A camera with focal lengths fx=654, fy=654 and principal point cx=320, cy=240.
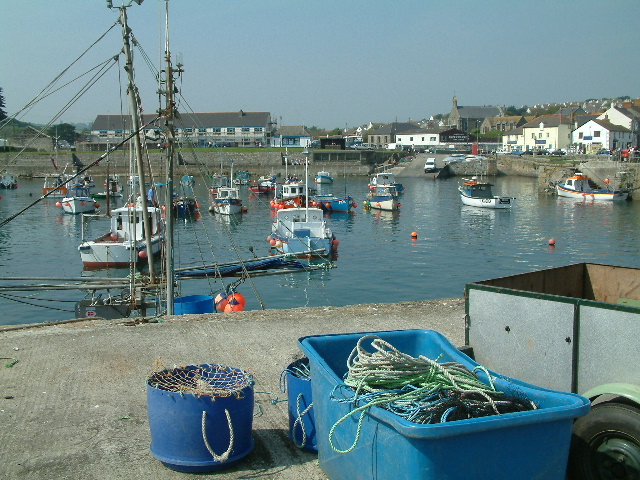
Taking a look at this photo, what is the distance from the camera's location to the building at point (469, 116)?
553ft

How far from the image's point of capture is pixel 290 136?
132 meters

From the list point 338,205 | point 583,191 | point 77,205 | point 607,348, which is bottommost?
point 77,205

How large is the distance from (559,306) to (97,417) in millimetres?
4190

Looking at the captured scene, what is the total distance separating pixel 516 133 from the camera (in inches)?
5012

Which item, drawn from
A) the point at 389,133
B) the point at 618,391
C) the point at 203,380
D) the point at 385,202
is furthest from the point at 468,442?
the point at 389,133

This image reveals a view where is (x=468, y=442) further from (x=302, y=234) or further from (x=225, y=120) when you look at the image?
(x=225, y=120)

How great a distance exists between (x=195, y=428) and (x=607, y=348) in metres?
3.05

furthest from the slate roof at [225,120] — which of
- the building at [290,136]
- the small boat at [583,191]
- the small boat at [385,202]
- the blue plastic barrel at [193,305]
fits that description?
the blue plastic barrel at [193,305]

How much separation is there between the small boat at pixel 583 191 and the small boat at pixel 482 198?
9873 millimetres

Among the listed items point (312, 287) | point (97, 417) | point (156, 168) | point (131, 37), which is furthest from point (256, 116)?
point (97, 417)

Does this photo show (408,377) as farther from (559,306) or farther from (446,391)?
(559,306)

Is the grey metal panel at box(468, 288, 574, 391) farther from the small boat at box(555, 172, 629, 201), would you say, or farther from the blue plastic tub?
the small boat at box(555, 172, 629, 201)

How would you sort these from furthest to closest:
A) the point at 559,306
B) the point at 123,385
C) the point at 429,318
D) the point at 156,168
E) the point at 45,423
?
the point at 156,168 < the point at 429,318 < the point at 123,385 < the point at 45,423 < the point at 559,306

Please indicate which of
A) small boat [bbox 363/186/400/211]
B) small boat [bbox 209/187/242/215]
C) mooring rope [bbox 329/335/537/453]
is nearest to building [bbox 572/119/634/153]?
small boat [bbox 363/186/400/211]
